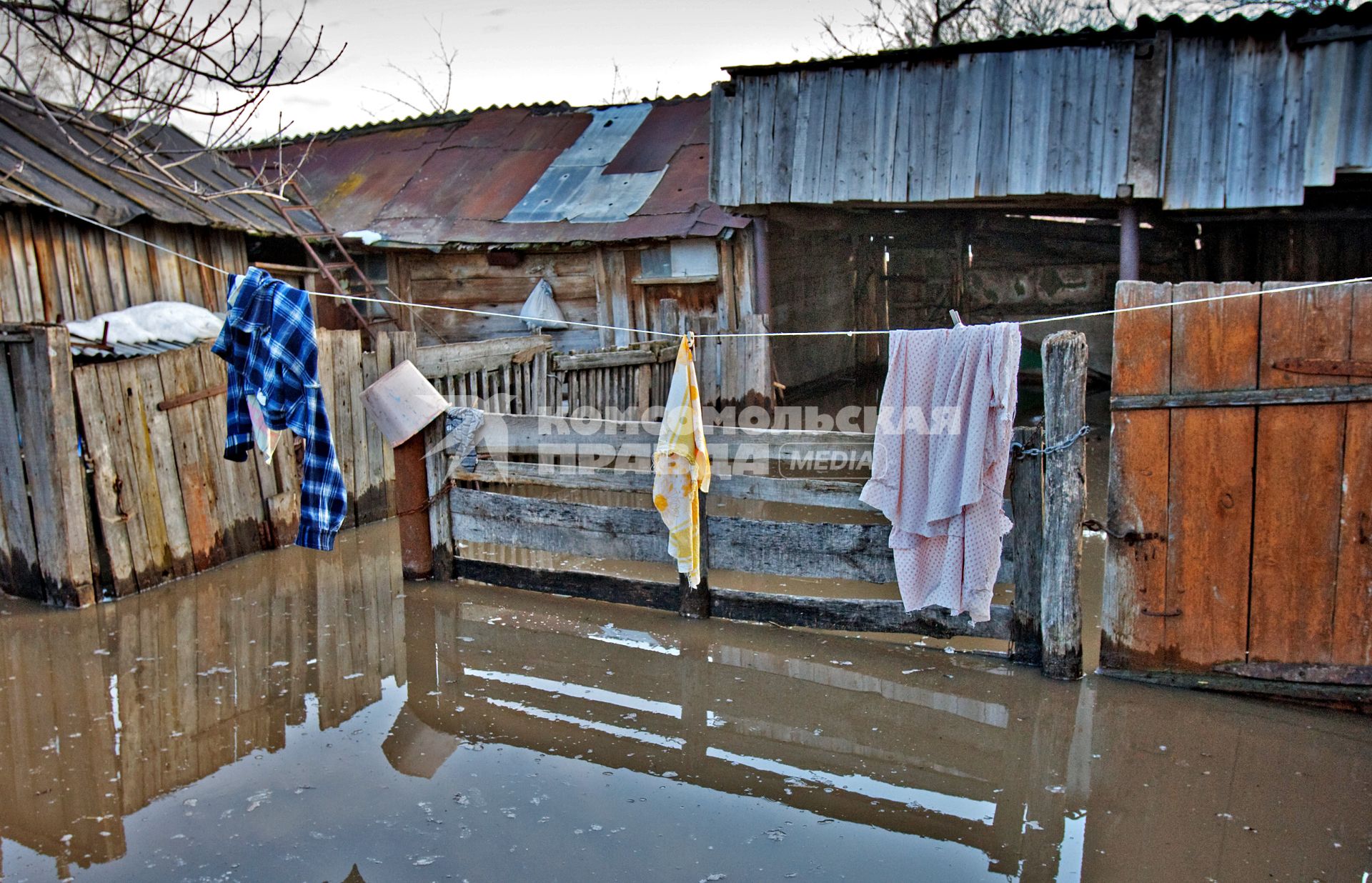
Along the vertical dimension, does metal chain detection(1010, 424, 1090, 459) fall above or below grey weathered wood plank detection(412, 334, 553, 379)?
below

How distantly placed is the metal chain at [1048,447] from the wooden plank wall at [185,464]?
4.92 m

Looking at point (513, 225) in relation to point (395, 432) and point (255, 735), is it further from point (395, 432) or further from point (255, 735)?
point (255, 735)

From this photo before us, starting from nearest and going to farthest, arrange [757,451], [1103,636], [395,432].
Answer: [1103,636]
[757,451]
[395,432]

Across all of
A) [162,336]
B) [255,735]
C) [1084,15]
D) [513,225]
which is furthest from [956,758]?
[1084,15]

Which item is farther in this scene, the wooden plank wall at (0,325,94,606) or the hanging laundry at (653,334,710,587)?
the wooden plank wall at (0,325,94,606)

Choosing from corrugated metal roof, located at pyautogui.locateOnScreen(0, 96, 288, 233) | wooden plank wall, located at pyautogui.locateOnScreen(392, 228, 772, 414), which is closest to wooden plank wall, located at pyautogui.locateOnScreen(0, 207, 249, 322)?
corrugated metal roof, located at pyautogui.locateOnScreen(0, 96, 288, 233)

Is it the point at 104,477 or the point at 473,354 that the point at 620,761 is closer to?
the point at 104,477

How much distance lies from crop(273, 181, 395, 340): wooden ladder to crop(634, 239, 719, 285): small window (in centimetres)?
377

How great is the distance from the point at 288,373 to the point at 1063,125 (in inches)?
305

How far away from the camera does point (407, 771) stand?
4.38 meters

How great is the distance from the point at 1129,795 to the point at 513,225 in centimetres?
1187

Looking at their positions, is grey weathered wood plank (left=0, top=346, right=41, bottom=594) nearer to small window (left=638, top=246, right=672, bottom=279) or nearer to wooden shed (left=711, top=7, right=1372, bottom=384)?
wooden shed (left=711, top=7, right=1372, bottom=384)

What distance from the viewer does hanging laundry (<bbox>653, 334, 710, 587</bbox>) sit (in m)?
5.62

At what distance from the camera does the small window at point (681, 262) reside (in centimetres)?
1282
